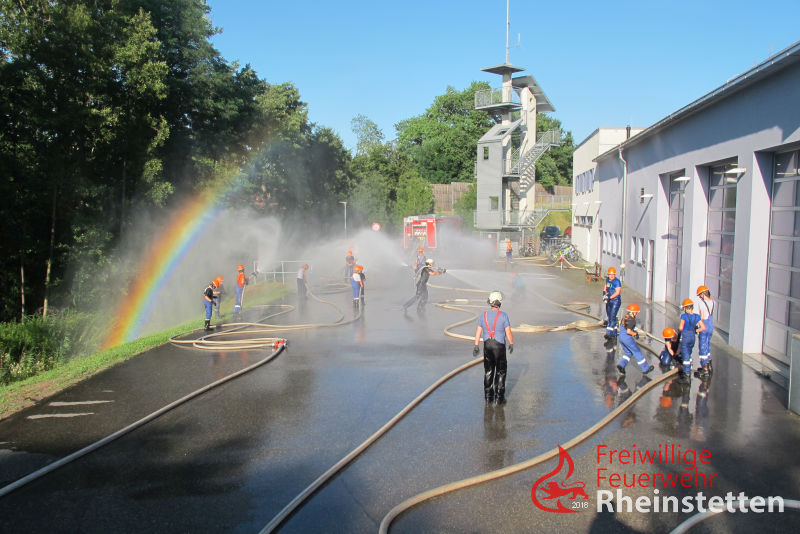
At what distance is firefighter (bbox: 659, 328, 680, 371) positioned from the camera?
10555mm

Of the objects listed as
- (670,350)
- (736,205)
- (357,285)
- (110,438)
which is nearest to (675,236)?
(736,205)

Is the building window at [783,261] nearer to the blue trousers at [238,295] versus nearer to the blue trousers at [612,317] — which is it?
the blue trousers at [612,317]

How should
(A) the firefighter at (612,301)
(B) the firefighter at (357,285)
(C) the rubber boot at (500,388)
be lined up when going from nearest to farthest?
(C) the rubber boot at (500,388) < (A) the firefighter at (612,301) < (B) the firefighter at (357,285)

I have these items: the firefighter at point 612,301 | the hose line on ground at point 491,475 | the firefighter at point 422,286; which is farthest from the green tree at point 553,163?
the hose line on ground at point 491,475

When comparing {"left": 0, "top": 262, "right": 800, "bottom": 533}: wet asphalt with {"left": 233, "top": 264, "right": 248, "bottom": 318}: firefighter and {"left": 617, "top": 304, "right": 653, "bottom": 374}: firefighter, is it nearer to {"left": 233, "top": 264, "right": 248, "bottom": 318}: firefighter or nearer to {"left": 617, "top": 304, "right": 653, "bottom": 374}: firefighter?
{"left": 617, "top": 304, "right": 653, "bottom": 374}: firefighter

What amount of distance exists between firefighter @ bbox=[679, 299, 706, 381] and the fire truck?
31.5 metres

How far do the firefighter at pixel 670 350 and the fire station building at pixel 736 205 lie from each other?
2237mm

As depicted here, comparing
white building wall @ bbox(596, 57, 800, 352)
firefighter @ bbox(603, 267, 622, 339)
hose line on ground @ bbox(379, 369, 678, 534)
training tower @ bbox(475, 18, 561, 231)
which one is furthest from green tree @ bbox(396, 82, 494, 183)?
hose line on ground @ bbox(379, 369, 678, 534)

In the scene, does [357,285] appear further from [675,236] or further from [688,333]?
[688,333]

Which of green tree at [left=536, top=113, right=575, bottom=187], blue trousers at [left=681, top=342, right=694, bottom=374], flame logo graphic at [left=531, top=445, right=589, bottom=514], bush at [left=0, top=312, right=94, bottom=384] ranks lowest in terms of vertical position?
bush at [left=0, top=312, right=94, bottom=384]

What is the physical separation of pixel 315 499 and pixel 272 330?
10024 mm

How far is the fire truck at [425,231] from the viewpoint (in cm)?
4200

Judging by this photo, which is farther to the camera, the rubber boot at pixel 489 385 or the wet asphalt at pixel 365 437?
the rubber boot at pixel 489 385

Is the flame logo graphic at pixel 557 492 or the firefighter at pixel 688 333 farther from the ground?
the firefighter at pixel 688 333
